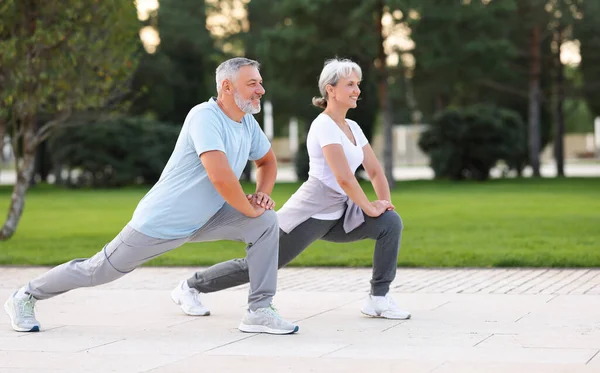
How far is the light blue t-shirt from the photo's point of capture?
7.14 metres

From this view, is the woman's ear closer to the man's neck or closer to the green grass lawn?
the man's neck

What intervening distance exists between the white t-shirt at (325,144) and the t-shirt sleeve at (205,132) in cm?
86

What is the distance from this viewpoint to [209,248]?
562 inches

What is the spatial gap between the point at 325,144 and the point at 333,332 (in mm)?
1266

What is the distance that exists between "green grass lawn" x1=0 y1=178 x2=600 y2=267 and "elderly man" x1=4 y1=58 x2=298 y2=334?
4.87m

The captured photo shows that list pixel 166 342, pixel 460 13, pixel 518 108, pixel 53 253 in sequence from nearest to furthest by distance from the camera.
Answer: pixel 166 342, pixel 53 253, pixel 460 13, pixel 518 108

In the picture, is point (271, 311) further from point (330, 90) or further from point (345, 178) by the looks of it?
point (330, 90)

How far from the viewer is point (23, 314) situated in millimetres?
7492

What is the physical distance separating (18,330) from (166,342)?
1.11 m

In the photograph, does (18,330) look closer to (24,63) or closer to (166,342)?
(166,342)

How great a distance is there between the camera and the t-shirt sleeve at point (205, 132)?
7.01 m

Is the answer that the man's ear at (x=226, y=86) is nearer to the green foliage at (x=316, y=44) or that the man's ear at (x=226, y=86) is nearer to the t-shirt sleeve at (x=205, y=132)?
the t-shirt sleeve at (x=205, y=132)

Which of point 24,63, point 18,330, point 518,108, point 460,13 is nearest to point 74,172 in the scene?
point 460,13

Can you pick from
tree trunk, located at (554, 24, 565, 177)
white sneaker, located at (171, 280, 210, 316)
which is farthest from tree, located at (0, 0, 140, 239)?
tree trunk, located at (554, 24, 565, 177)
